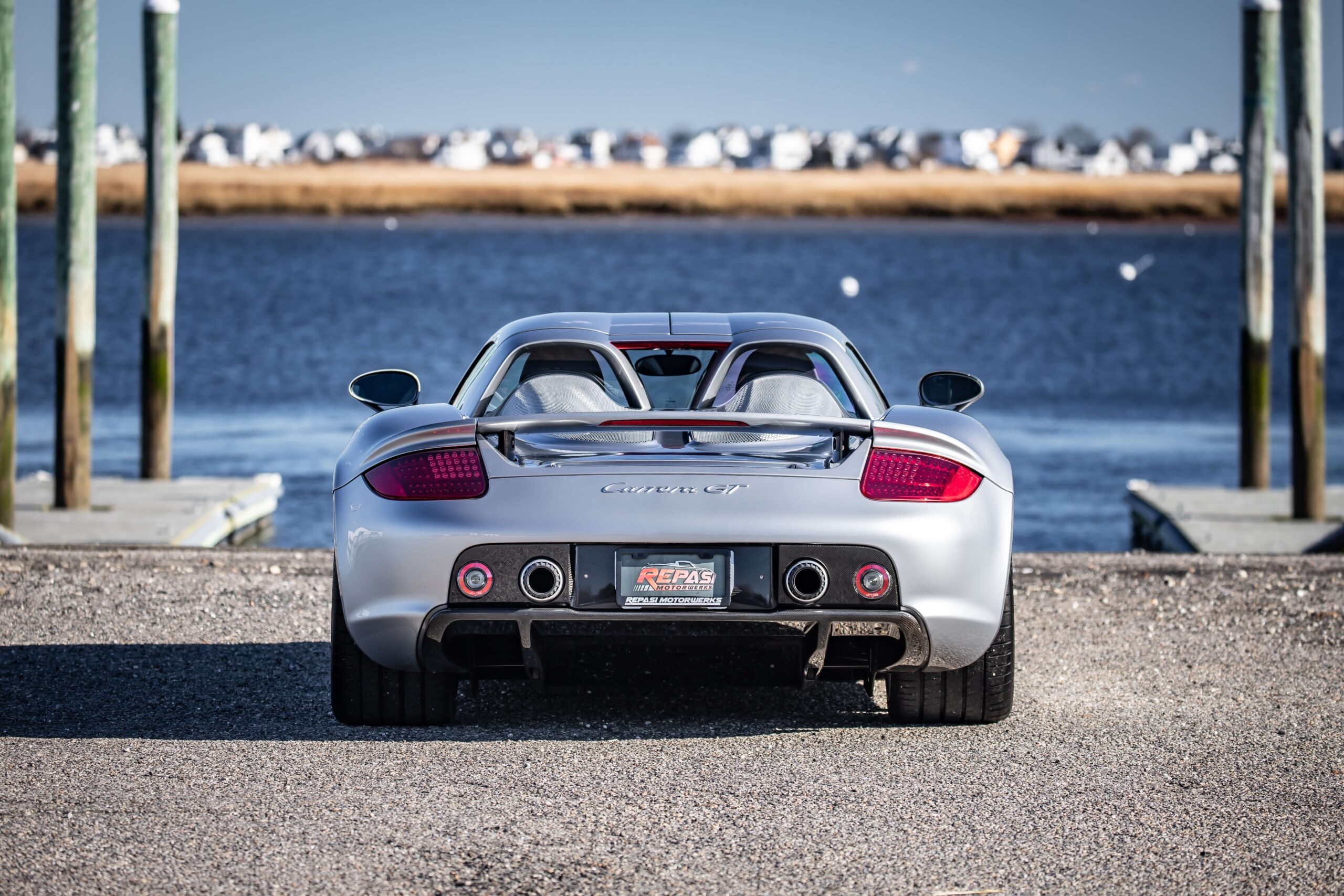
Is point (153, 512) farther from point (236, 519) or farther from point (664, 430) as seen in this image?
point (664, 430)

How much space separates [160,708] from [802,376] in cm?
236

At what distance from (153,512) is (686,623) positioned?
26.7 feet

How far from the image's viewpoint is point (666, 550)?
15.9 feet

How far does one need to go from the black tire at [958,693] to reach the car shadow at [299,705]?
0.17 m

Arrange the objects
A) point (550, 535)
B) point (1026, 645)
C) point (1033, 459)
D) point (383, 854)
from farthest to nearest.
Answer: point (1033, 459)
point (1026, 645)
point (550, 535)
point (383, 854)

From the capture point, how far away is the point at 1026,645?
7.13 meters

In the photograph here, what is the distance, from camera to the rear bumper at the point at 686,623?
4840 millimetres

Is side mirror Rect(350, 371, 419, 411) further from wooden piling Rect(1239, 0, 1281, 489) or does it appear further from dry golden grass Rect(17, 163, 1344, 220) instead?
dry golden grass Rect(17, 163, 1344, 220)

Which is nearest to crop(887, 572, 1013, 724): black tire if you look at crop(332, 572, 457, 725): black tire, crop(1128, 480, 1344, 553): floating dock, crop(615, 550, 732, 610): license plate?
crop(615, 550, 732, 610): license plate

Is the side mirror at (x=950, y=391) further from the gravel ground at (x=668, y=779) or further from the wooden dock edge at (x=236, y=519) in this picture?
the wooden dock edge at (x=236, y=519)

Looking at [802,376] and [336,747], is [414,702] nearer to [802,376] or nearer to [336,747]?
[336,747]

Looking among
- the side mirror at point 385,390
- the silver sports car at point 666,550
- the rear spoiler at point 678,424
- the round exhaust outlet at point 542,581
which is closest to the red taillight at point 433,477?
the silver sports car at point 666,550

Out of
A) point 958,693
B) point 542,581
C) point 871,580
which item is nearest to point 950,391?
point 958,693

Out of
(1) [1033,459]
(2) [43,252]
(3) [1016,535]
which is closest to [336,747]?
(3) [1016,535]
